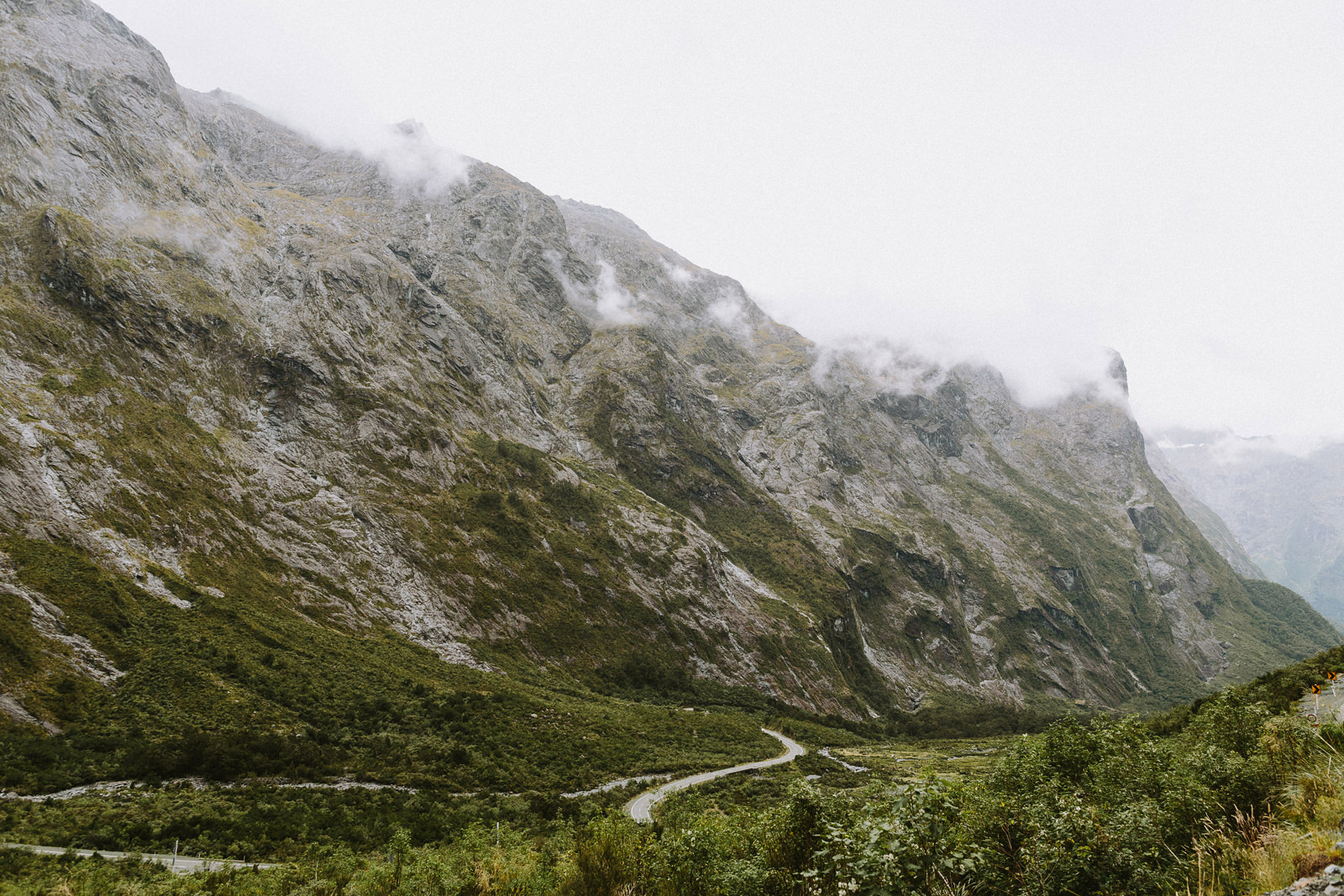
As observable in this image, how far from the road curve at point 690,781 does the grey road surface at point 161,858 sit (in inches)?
837

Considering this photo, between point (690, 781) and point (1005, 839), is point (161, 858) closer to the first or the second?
point (1005, 839)

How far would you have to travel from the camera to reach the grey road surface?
28.3 meters

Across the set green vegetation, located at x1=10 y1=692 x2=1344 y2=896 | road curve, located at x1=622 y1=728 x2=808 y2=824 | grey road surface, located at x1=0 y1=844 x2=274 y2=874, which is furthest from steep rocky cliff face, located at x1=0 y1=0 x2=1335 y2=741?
green vegetation, located at x1=10 y1=692 x2=1344 y2=896

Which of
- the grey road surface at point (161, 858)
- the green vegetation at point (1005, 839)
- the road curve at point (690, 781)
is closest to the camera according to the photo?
the green vegetation at point (1005, 839)

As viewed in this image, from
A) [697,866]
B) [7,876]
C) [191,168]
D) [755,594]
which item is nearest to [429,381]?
[191,168]

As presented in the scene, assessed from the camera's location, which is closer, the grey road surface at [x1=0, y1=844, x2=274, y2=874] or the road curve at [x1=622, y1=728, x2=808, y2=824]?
the grey road surface at [x1=0, y1=844, x2=274, y2=874]

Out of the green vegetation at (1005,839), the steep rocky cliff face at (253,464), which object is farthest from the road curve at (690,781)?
the steep rocky cliff face at (253,464)

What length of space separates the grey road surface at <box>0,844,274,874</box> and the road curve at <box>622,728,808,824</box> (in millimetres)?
21258

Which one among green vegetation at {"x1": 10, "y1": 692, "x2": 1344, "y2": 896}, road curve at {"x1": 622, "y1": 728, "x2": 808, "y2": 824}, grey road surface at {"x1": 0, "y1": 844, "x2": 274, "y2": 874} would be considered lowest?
road curve at {"x1": 622, "y1": 728, "x2": 808, "y2": 824}

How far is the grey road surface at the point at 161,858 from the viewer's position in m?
28.3

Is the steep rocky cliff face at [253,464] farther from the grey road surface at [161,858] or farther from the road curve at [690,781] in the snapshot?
the road curve at [690,781]

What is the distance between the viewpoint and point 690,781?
232ft

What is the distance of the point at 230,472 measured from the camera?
108m

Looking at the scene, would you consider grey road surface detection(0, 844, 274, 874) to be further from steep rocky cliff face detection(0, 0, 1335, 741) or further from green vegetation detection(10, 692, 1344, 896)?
steep rocky cliff face detection(0, 0, 1335, 741)
